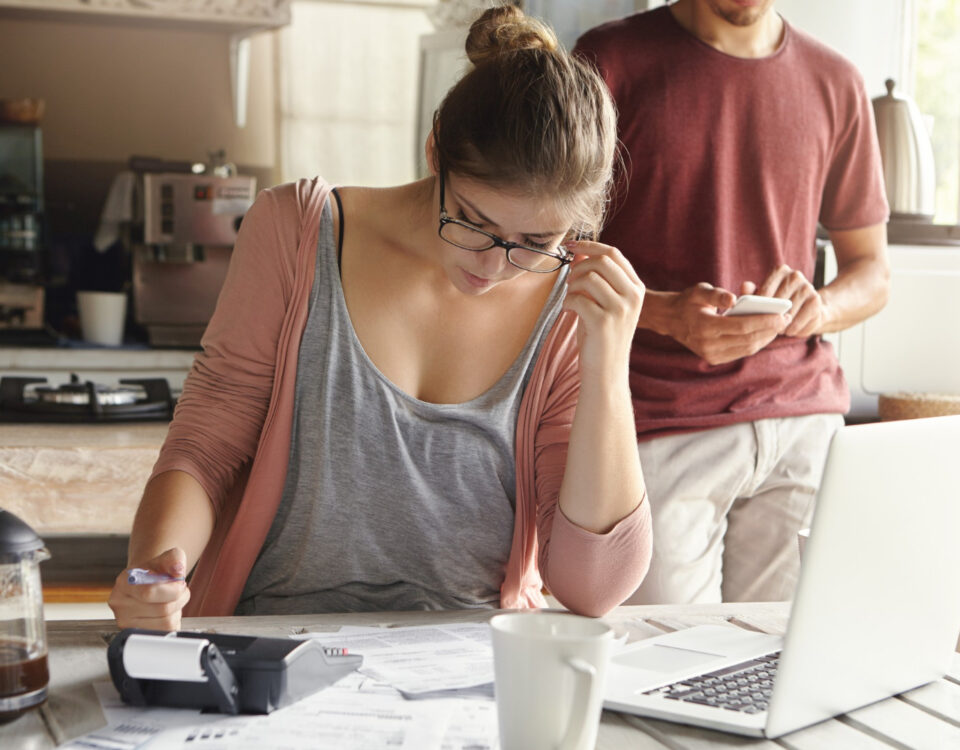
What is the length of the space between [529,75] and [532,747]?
0.70m

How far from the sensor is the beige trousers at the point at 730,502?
72.9 inches

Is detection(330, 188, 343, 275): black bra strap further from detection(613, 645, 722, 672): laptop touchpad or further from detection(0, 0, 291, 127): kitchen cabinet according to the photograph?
detection(0, 0, 291, 127): kitchen cabinet

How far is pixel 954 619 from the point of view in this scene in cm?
101

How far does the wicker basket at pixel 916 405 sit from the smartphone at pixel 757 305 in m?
0.86

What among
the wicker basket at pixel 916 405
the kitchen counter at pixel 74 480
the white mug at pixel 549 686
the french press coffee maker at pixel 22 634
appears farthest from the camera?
the wicker basket at pixel 916 405

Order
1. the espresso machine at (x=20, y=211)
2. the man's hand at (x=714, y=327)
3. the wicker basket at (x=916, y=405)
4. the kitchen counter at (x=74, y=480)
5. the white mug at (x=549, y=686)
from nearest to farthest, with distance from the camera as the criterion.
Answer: the white mug at (x=549, y=686), the man's hand at (x=714, y=327), the kitchen counter at (x=74, y=480), the wicker basket at (x=916, y=405), the espresso machine at (x=20, y=211)

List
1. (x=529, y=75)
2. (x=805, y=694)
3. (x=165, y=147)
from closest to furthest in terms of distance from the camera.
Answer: (x=805, y=694), (x=529, y=75), (x=165, y=147)

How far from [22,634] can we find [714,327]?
3.85 ft

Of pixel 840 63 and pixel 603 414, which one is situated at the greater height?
pixel 840 63

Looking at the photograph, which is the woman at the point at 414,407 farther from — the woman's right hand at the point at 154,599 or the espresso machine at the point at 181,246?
the espresso machine at the point at 181,246

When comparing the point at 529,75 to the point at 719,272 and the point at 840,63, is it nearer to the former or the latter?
the point at 719,272

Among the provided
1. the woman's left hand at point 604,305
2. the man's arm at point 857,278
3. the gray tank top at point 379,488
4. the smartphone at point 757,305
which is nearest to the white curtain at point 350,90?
the man's arm at point 857,278

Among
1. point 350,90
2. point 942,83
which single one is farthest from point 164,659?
point 350,90

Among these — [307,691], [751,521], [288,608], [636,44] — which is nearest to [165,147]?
[636,44]
